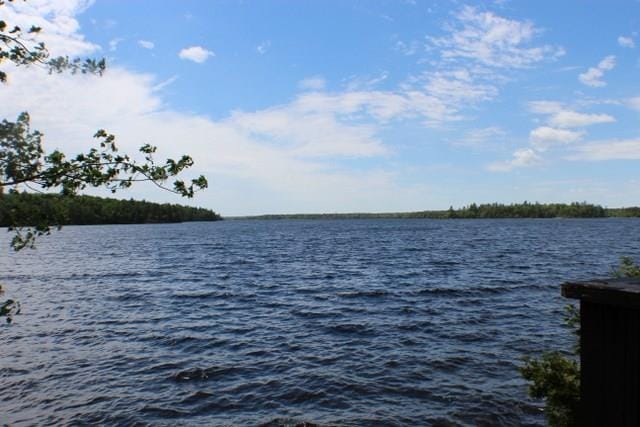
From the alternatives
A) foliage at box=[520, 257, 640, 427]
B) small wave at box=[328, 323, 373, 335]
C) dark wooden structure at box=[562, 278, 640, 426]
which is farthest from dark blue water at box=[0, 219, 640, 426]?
dark wooden structure at box=[562, 278, 640, 426]

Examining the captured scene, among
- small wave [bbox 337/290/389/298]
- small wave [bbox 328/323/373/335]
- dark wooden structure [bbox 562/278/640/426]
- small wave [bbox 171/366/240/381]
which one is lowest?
small wave [bbox 171/366/240/381]

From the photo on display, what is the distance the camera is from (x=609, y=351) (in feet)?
16.4

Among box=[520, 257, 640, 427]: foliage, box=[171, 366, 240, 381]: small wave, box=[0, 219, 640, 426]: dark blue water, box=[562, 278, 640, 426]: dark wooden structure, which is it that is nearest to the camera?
box=[562, 278, 640, 426]: dark wooden structure

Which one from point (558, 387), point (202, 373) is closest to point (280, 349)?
point (202, 373)

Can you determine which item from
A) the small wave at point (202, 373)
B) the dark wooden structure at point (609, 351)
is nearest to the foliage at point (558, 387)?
Result: the dark wooden structure at point (609, 351)

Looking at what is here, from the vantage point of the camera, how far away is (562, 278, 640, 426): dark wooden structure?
4789mm

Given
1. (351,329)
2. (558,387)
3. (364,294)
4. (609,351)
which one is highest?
(609,351)

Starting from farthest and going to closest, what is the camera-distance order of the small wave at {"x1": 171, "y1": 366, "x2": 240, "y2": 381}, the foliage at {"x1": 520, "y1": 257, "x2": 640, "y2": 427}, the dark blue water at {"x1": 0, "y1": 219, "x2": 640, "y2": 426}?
the small wave at {"x1": 171, "y1": 366, "x2": 240, "y2": 381}, the dark blue water at {"x1": 0, "y1": 219, "x2": 640, "y2": 426}, the foliage at {"x1": 520, "y1": 257, "x2": 640, "y2": 427}

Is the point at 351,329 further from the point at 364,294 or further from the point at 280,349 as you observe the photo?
the point at 364,294

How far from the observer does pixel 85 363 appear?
612 inches

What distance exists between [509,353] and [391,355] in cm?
409

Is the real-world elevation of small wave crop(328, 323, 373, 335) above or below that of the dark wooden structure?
below

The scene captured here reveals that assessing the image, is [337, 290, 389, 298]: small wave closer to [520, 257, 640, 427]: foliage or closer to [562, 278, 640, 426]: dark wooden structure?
[520, 257, 640, 427]: foliage

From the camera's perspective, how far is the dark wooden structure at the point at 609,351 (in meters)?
4.79
